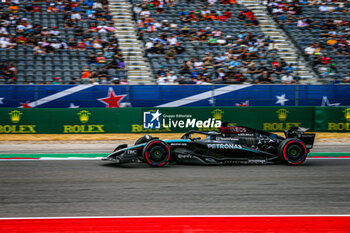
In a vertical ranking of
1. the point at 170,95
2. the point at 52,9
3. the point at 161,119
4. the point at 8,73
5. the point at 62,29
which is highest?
the point at 52,9

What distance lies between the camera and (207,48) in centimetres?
2092

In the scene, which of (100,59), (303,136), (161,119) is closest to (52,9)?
(100,59)

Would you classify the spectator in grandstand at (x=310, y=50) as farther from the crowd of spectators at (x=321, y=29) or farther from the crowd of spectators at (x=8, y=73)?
the crowd of spectators at (x=8, y=73)

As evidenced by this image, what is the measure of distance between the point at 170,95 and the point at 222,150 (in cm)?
836

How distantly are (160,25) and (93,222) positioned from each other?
17.9 meters

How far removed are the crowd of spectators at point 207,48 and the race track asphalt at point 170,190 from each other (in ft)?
33.1

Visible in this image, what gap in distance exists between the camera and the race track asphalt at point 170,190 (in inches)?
223

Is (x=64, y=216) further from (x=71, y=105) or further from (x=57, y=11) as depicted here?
(x=57, y=11)

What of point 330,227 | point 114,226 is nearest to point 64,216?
point 114,226

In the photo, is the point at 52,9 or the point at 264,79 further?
the point at 52,9

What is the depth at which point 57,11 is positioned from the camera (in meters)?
21.8

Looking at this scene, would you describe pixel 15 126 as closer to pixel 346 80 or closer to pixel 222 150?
pixel 222 150

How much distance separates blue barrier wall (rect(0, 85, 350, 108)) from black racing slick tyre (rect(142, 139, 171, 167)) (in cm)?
811

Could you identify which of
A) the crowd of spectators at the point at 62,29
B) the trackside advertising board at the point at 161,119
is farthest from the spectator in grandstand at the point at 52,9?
the trackside advertising board at the point at 161,119
